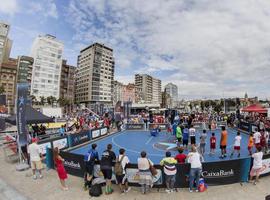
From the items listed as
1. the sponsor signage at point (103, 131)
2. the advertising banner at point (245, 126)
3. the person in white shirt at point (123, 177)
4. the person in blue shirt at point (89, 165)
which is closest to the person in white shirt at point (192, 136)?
the person in white shirt at point (123, 177)

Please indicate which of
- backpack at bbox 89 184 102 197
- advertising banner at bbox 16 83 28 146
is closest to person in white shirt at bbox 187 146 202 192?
backpack at bbox 89 184 102 197

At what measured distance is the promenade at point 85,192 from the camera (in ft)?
23.2

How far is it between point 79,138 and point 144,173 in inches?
494

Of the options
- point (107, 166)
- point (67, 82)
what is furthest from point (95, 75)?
point (107, 166)

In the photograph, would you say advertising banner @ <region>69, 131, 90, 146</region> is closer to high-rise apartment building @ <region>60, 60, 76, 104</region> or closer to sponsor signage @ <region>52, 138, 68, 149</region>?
sponsor signage @ <region>52, 138, 68, 149</region>

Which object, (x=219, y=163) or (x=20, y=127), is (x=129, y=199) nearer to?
(x=219, y=163)

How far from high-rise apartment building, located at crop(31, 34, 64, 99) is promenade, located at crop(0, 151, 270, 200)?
3840 inches

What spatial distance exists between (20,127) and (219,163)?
1076cm

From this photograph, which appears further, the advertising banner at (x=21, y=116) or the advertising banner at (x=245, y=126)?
the advertising banner at (x=245, y=126)

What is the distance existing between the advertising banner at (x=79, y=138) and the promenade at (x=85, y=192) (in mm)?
8235

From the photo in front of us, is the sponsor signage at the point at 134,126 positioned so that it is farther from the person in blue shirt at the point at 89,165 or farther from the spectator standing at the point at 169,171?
the spectator standing at the point at 169,171

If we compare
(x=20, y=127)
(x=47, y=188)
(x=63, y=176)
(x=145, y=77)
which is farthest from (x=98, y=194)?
(x=145, y=77)

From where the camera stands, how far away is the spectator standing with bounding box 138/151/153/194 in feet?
23.6

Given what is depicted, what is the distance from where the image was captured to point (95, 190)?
723 centimetres
